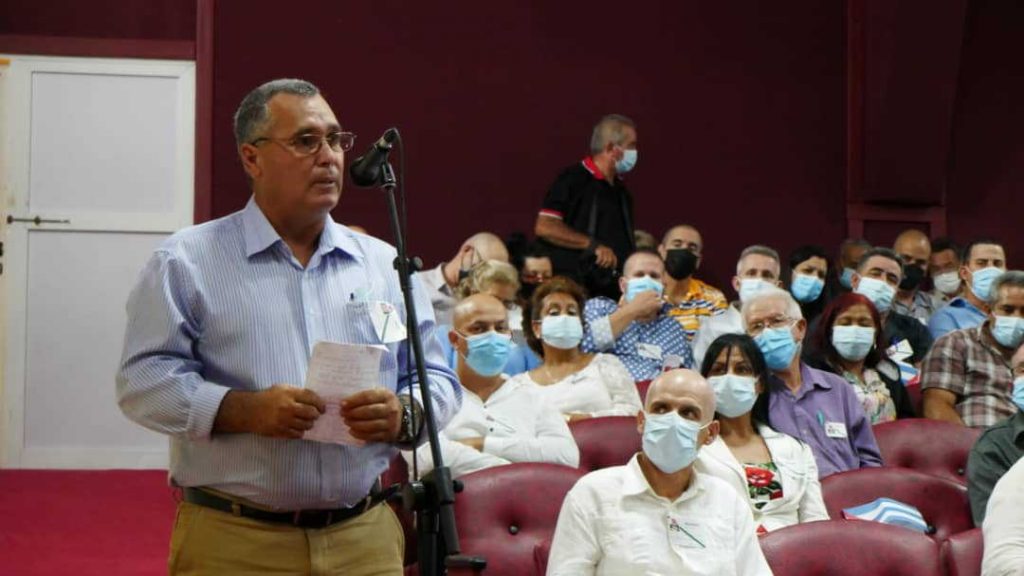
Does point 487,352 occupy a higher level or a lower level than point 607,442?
higher

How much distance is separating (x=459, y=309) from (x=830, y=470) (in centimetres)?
127

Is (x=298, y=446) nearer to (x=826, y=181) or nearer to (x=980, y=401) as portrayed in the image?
(x=980, y=401)

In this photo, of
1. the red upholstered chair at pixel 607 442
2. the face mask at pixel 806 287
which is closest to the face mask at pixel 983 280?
the face mask at pixel 806 287

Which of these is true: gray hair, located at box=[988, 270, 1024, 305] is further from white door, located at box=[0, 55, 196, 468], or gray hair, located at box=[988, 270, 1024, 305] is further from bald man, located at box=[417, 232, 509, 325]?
white door, located at box=[0, 55, 196, 468]

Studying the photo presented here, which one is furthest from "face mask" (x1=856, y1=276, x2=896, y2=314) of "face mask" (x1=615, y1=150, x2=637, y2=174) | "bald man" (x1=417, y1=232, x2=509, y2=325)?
"bald man" (x1=417, y1=232, x2=509, y2=325)

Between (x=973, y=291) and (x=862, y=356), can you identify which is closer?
(x=862, y=356)

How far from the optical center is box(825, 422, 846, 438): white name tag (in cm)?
436

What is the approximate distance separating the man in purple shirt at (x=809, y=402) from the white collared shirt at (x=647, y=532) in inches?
44.8

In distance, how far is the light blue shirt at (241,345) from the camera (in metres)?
2.08

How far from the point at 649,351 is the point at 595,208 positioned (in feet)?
3.94

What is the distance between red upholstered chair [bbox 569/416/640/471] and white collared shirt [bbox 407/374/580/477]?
0.22 ft

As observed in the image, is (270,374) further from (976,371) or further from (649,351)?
(976,371)

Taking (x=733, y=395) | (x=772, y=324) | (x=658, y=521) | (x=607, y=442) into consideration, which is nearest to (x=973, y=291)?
(x=772, y=324)

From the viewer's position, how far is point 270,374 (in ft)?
7.02
